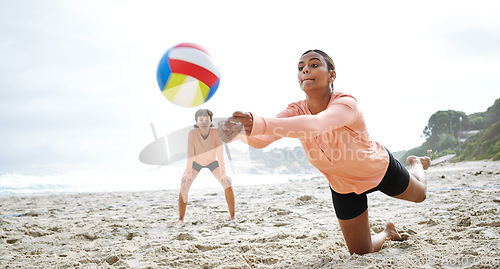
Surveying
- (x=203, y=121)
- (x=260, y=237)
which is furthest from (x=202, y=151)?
(x=260, y=237)

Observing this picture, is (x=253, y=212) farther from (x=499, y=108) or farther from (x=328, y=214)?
(x=499, y=108)

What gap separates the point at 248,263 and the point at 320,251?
57 cm

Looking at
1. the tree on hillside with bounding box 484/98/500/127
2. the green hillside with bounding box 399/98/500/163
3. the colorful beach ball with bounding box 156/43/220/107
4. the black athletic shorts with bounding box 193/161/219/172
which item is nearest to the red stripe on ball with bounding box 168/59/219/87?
the colorful beach ball with bounding box 156/43/220/107

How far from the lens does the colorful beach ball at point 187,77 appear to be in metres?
3.20

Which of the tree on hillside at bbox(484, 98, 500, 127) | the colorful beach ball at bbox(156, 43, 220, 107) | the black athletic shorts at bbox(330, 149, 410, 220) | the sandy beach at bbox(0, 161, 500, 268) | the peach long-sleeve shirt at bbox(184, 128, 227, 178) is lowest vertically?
the sandy beach at bbox(0, 161, 500, 268)

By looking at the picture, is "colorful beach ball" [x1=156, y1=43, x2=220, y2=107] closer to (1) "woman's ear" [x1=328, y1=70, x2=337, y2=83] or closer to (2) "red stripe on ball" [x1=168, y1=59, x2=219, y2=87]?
(2) "red stripe on ball" [x1=168, y1=59, x2=219, y2=87]

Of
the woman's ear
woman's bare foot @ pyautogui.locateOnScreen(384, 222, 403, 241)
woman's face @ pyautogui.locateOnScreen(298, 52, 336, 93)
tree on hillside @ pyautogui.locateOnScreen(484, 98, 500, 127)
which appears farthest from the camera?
tree on hillside @ pyautogui.locateOnScreen(484, 98, 500, 127)

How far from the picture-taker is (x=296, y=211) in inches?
168

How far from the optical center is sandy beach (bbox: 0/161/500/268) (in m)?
2.17

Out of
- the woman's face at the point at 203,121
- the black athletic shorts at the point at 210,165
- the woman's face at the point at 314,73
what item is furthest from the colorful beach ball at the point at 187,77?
the woman's face at the point at 314,73

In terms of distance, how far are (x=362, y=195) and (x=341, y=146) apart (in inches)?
20.7

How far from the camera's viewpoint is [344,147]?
1909 millimetres

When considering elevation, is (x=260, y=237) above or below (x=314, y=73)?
below

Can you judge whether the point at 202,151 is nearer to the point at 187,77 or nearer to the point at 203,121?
the point at 203,121
